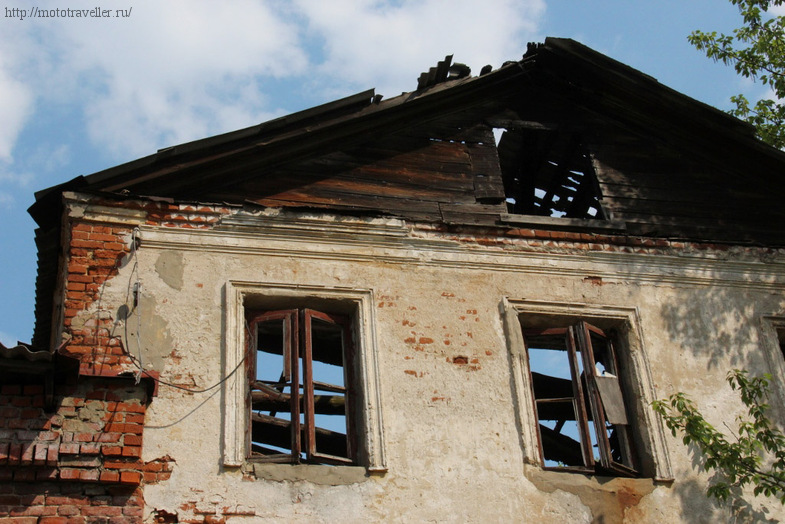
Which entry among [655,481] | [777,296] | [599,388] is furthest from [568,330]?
[777,296]

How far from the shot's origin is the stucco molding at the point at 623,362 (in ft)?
27.2

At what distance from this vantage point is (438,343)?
8555mm

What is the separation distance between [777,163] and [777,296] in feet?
5.17

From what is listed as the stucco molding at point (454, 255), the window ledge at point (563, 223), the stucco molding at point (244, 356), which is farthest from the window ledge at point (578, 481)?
the window ledge at point (563, 223)

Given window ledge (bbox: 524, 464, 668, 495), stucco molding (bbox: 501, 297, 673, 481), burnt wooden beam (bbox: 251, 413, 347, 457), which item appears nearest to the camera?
window ledge (bbox: 524, 464, 668, 495)

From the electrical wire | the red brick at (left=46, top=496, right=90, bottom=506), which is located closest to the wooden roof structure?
the electrical wire

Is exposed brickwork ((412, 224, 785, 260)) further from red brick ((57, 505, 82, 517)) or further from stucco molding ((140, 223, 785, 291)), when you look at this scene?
red brick ((57, 505, 82, 517))

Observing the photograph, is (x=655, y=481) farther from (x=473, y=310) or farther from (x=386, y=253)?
(x=386, y=253)

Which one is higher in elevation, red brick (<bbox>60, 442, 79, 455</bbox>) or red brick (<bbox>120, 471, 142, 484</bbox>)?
red brick (<bbox>60, 442, 79, 455</bbox>)

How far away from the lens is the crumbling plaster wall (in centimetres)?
764

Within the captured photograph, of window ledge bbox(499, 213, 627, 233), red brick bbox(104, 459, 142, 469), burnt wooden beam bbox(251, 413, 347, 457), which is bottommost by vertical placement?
red brick bbox(104, 459, 142, 469)

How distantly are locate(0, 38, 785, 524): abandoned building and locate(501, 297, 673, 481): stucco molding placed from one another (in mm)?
22

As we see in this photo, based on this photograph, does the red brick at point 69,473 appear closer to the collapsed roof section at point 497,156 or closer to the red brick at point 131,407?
the red brick at point 131,407

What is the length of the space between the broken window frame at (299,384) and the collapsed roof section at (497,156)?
1162 mm
